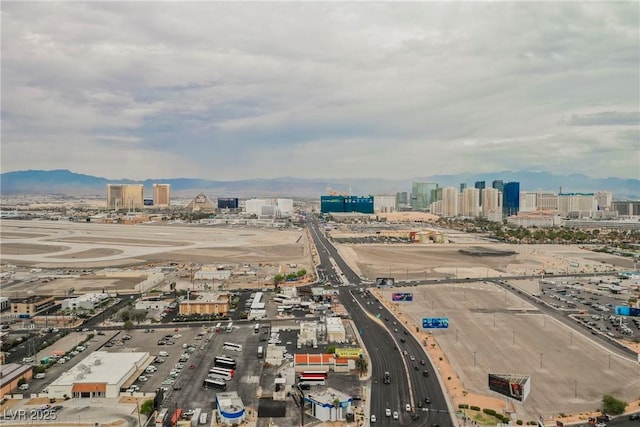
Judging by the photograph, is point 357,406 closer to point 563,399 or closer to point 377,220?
point 563,399

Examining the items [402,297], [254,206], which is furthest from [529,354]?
[254,206]

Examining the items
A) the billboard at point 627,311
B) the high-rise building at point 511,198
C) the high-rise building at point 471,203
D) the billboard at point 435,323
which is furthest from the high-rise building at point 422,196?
the billboard at point 435,323

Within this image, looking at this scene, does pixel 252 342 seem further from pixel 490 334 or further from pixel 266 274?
pixel 266 274

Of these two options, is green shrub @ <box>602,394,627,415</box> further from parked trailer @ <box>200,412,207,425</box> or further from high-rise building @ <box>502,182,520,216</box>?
high-rise building @ <box>502,182,520,216</box>

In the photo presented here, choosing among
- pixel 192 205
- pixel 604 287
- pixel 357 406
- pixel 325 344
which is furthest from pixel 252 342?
pixel 192 205

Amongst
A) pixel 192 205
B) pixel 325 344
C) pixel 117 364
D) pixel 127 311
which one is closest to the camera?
pixel 117 364

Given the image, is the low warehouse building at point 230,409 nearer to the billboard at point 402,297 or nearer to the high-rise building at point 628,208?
the billboard at point 402,297

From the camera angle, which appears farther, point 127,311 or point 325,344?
point 127,311

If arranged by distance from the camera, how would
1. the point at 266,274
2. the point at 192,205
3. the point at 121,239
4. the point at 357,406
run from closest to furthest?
the point at 357,406 < the point at 266,274 < the point at 121,239 < the point at 192,205

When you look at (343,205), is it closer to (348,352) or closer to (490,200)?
(490,200)
